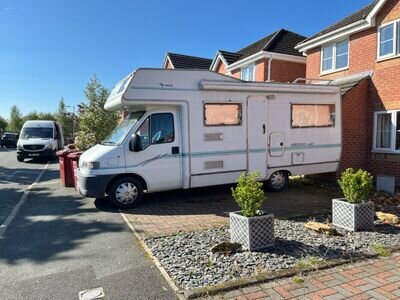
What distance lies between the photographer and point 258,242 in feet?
16.1

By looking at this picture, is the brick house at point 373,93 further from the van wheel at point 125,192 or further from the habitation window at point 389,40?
the van wheel at point 125,192

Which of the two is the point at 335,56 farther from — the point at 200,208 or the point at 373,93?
the point at 200,208

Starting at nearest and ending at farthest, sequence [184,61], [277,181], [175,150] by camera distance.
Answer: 1. [175,150]
2. [277,181]
3. [184,61]

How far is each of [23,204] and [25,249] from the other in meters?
3.79

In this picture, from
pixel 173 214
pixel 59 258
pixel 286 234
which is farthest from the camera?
pixel 173 214

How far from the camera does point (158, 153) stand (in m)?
8.09

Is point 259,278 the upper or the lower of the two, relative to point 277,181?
lower

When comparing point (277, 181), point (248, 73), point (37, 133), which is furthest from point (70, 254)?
point (37, 133)

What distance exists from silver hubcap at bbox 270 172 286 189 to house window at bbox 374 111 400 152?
3714 millimetres

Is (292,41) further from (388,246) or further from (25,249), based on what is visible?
(25,249)

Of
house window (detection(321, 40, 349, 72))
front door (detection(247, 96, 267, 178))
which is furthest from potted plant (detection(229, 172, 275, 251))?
house window (detection(321, 40, 349, 72))

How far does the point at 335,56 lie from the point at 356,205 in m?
8.97

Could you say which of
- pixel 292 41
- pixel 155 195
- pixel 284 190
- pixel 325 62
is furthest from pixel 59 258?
pixel 292 41

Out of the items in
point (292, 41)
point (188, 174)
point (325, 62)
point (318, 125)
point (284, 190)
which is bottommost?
point (284, 190)
